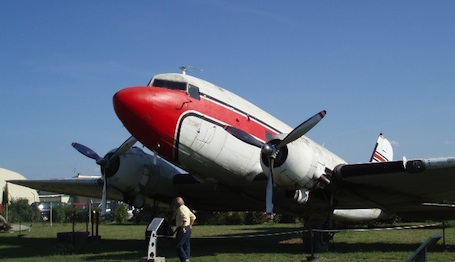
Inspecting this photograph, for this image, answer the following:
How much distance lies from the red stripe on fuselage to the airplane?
0.02 m

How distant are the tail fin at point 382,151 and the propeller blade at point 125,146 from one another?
32.5 feet

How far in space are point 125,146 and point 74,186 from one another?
5.27 meters

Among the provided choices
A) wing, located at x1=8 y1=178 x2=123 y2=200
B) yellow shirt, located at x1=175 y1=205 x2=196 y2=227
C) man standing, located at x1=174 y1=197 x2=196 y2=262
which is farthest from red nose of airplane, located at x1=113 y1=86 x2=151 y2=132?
wing, located at x1=8 y1=178 x2=123 y2=200

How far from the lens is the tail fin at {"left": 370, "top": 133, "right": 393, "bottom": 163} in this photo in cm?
2053

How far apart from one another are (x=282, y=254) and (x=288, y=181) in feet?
6.47

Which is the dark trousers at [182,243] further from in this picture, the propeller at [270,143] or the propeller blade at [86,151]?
the propeller blade at [86,151]

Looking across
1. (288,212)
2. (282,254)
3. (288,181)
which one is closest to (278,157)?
(288,181)

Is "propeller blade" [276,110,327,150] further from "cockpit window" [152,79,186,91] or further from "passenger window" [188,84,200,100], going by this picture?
"cockpit window" [152,79,186,91]

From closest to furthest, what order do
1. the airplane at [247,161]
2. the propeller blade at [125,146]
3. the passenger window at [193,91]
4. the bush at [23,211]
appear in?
1. the airplane at [247,161]
2. the passenger window at [193,91]
3. the propeller blade at [125,146]
4. the bush at [23,211]

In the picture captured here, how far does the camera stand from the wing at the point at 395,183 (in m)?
12.8

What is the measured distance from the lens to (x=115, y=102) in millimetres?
12586

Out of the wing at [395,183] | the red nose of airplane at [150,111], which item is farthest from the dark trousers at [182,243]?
the wing at [395,183]

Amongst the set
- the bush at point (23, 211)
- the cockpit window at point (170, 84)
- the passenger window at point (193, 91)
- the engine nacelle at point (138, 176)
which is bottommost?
the bush at point (23, 211)

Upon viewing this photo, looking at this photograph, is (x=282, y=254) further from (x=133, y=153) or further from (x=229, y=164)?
(x=133, y=153)
